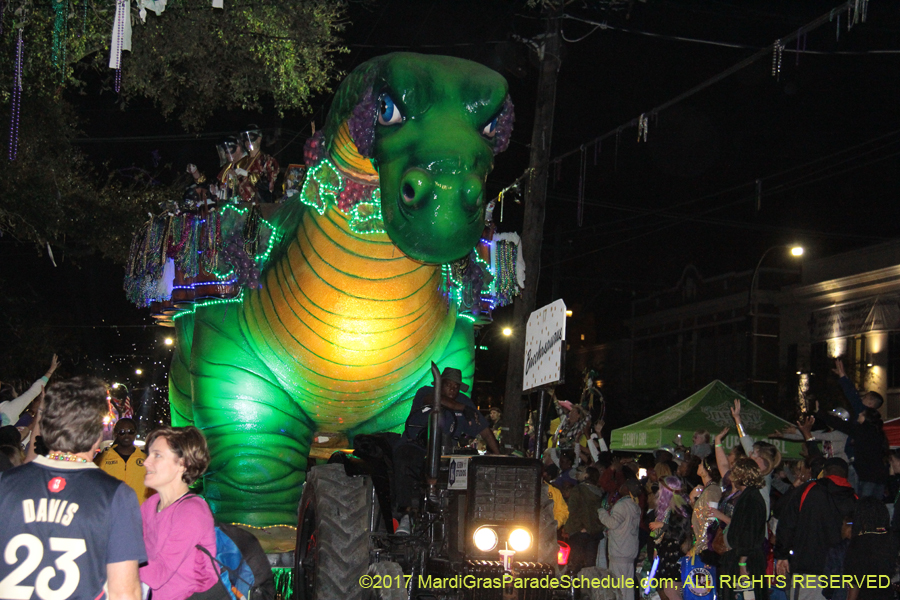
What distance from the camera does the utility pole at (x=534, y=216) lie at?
1088cm

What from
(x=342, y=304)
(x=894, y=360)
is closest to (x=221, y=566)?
(x=342, y=304)

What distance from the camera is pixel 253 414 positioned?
17.5 feet

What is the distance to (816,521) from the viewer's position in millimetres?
7055

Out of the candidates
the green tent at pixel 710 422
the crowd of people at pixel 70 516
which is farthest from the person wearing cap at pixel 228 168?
the green tent at pixel 710 422

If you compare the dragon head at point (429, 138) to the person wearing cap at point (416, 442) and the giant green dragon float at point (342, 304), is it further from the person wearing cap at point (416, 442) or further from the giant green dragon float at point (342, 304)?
the person wearing cap at point (416, 442)

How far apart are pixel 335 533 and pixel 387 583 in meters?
0.40

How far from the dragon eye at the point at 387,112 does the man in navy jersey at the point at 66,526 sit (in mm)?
2230

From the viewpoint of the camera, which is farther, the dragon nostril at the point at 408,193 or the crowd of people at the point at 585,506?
the dragon nostril at the point at 408,193

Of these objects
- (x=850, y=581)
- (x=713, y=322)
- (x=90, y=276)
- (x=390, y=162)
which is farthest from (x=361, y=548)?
(x=713, y=322)

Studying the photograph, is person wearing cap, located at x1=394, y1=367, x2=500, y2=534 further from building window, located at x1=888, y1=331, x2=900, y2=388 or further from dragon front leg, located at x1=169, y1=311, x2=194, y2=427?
building window, located at x1=888, y1=331, x2=900, y2=388

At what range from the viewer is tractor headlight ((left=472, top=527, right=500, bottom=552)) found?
4984mm

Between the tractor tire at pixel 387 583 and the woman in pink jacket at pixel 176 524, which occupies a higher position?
the woman in pink jacket at pixel 176 524

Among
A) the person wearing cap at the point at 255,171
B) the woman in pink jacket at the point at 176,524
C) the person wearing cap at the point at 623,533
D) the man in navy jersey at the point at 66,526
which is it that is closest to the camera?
the man in navy jersey at the point at 66,526

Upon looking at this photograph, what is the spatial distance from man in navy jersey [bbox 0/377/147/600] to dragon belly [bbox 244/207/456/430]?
7.40ft
